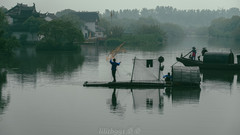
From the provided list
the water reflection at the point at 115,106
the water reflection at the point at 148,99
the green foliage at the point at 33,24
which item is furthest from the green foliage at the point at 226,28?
the water reflection at the point at 115,106

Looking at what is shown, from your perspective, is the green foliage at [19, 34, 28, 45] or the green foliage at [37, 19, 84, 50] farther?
the green foliage at [19, 34, 28, 45]

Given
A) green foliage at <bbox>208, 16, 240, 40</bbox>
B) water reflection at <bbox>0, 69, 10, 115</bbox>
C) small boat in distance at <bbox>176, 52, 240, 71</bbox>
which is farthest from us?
green foliage at <bbox>208, 16, 240, 40</bbox>

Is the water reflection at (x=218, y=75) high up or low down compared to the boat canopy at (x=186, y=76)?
down

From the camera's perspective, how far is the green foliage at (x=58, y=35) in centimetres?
6400

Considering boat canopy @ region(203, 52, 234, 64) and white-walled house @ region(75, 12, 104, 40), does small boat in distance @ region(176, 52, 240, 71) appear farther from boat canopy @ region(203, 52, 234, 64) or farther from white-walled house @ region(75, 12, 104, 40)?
white-walled house @ region(75, 12, 104, 40)

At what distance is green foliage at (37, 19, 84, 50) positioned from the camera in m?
64.0

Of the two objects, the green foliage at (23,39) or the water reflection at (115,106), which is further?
the green foliage at (23,39)

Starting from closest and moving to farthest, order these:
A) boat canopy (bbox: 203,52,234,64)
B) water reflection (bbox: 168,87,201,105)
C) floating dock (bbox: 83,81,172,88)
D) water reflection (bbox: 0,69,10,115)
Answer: water reflection (bbox: 0,69,10,115) < water reflection (bbox: 168,87,201,105) < floating dock (bbox: 83,81,172,88) < boat canopy (bbox: 203,52,234,64)

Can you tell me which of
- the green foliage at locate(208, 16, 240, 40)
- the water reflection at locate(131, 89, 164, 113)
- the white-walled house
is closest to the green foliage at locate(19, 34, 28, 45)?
the white-walled house

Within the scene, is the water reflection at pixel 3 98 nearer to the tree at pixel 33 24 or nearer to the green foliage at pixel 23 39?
the tree at pixel 33 24

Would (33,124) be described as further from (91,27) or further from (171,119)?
(91,27)

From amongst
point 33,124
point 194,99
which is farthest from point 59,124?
point 194,99

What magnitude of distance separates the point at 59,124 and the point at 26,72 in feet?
61.0

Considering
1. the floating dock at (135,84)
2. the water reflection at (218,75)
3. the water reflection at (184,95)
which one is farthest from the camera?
the water reflection at (218,75)
